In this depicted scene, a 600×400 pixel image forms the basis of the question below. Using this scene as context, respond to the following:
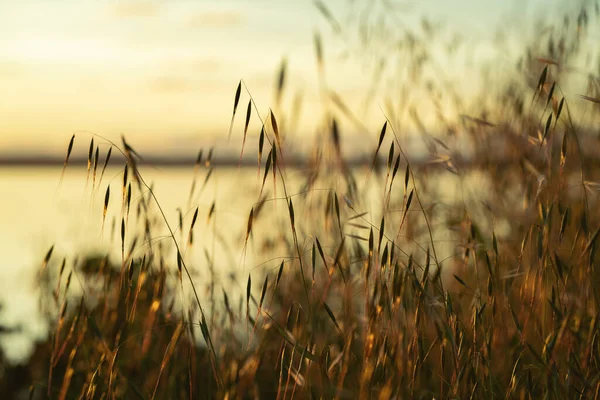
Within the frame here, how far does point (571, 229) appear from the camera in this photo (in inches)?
117

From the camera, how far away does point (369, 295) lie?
1.43 meters

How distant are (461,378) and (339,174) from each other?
62cm

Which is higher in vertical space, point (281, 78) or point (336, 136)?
point (281, 78)

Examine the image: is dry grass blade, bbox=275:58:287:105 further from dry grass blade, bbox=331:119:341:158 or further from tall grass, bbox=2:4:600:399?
dry grass blade, bbox=331:119:341:158

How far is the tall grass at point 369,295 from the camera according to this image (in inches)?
54.4

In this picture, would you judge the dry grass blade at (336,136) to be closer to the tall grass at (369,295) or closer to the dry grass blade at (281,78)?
the tall grass at (369,295)

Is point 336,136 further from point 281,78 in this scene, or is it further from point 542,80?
point 542,80

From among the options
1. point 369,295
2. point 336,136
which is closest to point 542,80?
point 336,136

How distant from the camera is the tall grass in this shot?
1.38 metres

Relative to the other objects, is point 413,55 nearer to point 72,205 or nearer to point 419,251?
point 419,251

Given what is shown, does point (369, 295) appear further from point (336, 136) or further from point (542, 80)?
point (542, 80)

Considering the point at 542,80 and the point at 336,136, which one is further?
the point at 542,80

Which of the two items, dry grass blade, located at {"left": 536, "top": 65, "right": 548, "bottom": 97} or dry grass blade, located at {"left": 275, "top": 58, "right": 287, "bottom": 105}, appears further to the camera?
dry grass blade, located at {"left": 536, "top": 65, "right": 548, "bottom": 97}

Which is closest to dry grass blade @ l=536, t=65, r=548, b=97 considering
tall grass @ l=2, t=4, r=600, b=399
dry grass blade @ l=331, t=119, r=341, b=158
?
tall grass @ l=2, t=4, r=600, b=399
